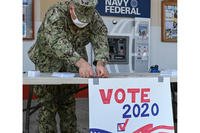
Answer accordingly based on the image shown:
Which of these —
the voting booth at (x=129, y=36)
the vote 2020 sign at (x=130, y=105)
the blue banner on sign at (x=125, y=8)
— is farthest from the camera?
the voting booth at (x=129, y=36)

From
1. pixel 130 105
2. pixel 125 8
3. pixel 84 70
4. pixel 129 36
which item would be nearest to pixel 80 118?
pixel 129 36

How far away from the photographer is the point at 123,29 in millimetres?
7117

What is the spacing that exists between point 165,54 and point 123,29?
40.7 inches

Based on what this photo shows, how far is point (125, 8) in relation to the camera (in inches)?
277

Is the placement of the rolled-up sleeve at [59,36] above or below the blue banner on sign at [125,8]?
below

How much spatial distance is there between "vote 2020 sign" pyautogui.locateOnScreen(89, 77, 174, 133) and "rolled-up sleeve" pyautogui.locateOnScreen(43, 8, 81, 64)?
1.08 feet

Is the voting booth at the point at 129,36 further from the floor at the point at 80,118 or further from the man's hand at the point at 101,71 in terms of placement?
the man's hand at the point at 101,71

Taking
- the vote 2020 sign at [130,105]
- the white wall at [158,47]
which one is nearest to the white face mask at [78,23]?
the vote 2020 sign at [130,105]

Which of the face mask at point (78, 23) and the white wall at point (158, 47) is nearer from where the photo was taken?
the face mask at point (78, 23)

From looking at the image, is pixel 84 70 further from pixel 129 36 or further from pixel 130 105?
pixel 129 36

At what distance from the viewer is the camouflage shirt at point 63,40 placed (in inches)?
98.2
